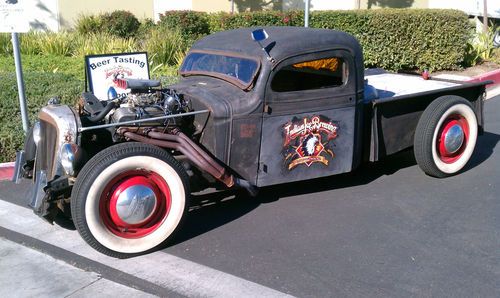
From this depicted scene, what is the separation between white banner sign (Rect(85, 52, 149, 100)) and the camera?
6.61 metres

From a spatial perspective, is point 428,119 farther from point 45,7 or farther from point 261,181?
point 45,7

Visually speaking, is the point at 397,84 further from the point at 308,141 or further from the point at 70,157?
the point at 70,157

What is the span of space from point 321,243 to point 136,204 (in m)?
1.46

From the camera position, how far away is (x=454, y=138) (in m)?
5.64

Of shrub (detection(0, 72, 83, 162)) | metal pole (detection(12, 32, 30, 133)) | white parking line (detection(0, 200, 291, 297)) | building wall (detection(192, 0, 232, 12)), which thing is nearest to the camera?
white parking line (detection(0, 200, 291, 297))

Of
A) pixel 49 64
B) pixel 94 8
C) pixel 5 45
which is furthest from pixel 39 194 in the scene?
pixel 94 8

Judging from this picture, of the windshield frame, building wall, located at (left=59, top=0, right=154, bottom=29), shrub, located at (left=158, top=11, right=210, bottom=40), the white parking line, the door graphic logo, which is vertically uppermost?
building wall, located at (left=59, top=0, right=154, bottom=29)

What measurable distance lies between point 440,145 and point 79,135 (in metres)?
3.57

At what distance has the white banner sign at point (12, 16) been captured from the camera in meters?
5.86

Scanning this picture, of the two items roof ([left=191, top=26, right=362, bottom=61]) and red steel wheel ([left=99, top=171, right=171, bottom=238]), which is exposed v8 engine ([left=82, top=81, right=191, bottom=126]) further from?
roof ([left=191, top=26, right=362, bottom=61])

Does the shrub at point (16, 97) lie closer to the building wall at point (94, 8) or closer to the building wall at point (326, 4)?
the building wall at point (94, 8)

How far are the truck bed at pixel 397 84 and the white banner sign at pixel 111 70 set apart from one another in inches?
113

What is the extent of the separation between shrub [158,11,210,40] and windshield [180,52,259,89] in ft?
22.6

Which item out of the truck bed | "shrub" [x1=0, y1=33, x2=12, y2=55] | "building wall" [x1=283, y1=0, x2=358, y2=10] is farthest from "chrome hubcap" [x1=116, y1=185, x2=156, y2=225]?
"building wall" [x1=283, y1=0, x2=358, y2=10]
